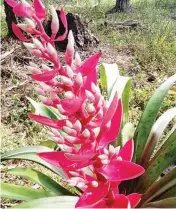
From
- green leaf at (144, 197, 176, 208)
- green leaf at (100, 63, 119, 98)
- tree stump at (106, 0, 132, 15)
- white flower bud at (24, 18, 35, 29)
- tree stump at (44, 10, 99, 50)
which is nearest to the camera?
white flower bud at (24, 18, 35, 29)

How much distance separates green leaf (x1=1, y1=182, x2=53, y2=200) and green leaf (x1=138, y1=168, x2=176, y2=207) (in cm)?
53

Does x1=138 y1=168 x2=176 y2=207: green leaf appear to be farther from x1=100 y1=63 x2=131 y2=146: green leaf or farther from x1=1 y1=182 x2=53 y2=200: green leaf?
x1=1 y1=182 x2=53 y2=200: green leaf

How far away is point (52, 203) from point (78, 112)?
37.0 inches

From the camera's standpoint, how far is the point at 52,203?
78.2 inches

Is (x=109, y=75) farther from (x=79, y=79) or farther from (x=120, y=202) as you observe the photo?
(x=79, y=79)

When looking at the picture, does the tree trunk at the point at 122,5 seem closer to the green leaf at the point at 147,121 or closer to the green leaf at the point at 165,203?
the green leaf at the point at 147,121

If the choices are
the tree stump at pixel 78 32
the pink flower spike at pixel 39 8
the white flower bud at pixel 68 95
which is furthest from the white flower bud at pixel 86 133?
the tree stump at pixel 78 32

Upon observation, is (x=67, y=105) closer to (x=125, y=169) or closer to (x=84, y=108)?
(x=84, y=108)

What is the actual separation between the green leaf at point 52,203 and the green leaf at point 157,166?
16.1 inches

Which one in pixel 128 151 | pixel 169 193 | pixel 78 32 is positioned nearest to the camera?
pixel 128 151

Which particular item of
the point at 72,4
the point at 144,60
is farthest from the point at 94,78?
the point at 72,4

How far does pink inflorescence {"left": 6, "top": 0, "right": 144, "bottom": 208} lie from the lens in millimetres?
1106

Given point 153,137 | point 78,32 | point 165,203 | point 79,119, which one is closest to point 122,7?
point 78,32

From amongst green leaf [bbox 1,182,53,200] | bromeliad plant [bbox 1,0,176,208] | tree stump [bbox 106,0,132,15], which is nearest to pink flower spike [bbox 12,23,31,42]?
bromeliad plant [bbox 1,0,176,208]
